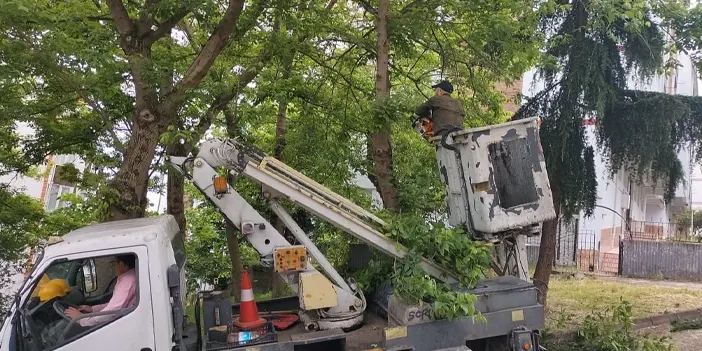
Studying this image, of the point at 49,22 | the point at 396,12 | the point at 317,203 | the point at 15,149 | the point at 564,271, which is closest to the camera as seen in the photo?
the point at 317,203

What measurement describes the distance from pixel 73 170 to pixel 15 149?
3.71ft

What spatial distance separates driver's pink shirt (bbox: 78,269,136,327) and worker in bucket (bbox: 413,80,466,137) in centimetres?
334

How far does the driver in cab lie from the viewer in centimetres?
423

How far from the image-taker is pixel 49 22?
6.70 meters

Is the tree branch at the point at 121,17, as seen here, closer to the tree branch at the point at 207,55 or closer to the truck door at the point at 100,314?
the tree branch at the point at 207,55

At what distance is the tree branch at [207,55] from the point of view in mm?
6965

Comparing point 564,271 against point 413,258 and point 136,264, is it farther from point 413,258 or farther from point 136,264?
point 136,264

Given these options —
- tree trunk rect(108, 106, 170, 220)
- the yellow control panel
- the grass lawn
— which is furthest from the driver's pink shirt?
the grass lawn

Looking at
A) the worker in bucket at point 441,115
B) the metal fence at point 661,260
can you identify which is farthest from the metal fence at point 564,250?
the worker in bucket at point 441,115

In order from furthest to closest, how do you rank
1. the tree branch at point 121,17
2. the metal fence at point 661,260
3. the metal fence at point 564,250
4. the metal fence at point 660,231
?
the metal fence at point 660,231 < the metal fence at point 564,250 < the metal fence at point 661,260 < the tree branch at point 121,17

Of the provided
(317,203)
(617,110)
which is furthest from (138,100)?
(617,110)

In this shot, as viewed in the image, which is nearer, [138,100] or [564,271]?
[138,100]

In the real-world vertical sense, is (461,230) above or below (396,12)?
below

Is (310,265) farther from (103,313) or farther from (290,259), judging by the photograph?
(103,313)
